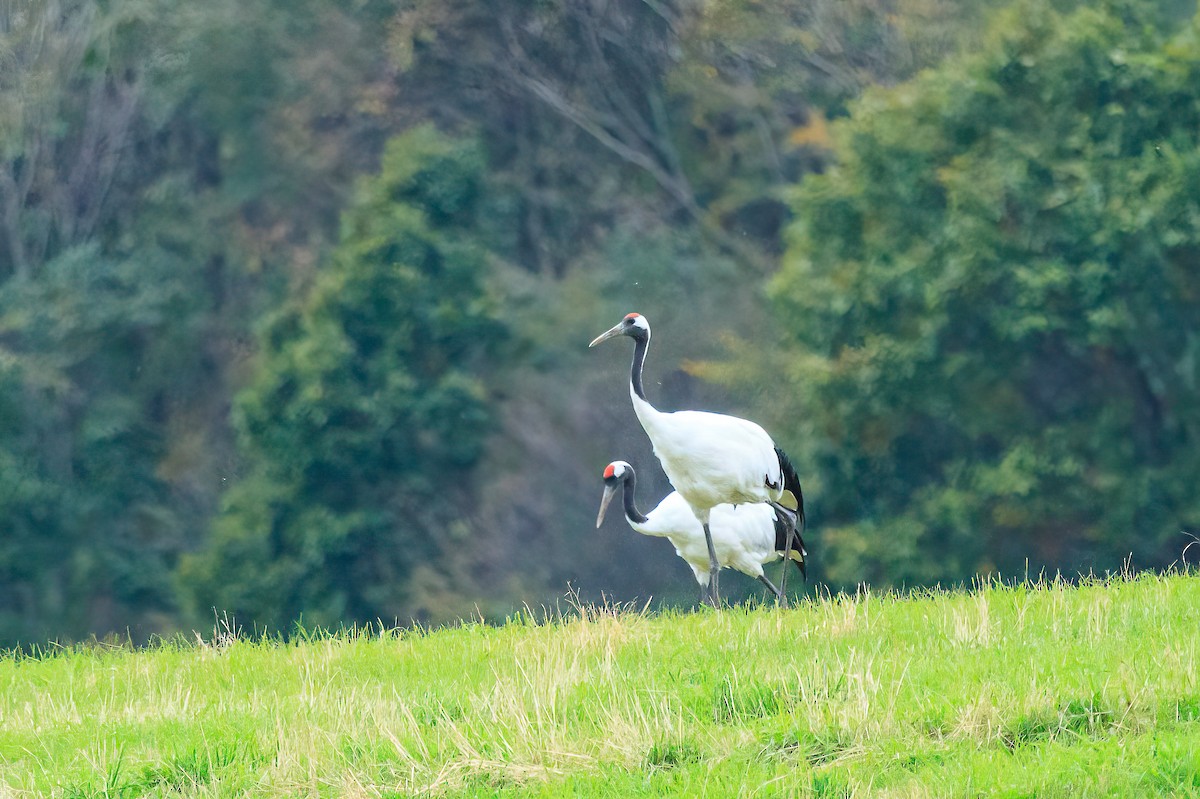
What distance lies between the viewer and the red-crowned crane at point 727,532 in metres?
13.7

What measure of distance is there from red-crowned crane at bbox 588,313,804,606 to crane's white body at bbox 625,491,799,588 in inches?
52.2

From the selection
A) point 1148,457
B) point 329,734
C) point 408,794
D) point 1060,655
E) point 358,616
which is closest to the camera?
point 408,794

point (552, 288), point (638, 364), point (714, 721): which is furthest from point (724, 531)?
point (552, 288)

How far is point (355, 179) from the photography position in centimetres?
2864

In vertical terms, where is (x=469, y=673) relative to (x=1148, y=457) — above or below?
above

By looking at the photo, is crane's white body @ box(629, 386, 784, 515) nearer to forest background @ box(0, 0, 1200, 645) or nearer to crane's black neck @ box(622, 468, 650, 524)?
crane's black neck @ box(622, 468, 650, 524)

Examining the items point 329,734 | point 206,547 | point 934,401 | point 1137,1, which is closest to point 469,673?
point 329,734

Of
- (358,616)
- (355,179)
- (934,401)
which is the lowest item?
(358,616)

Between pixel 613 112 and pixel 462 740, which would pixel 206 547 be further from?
pixel 462 740

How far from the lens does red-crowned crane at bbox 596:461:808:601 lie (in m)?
13.7

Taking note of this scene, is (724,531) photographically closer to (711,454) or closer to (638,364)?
(711,454)

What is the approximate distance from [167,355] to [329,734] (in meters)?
24.4

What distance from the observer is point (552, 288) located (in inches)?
1122

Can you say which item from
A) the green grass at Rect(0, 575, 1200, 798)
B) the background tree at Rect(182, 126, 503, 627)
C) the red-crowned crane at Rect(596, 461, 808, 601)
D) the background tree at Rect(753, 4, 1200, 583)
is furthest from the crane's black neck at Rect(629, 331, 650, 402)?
the background tree at Rect(182, 126, 503, 627)
